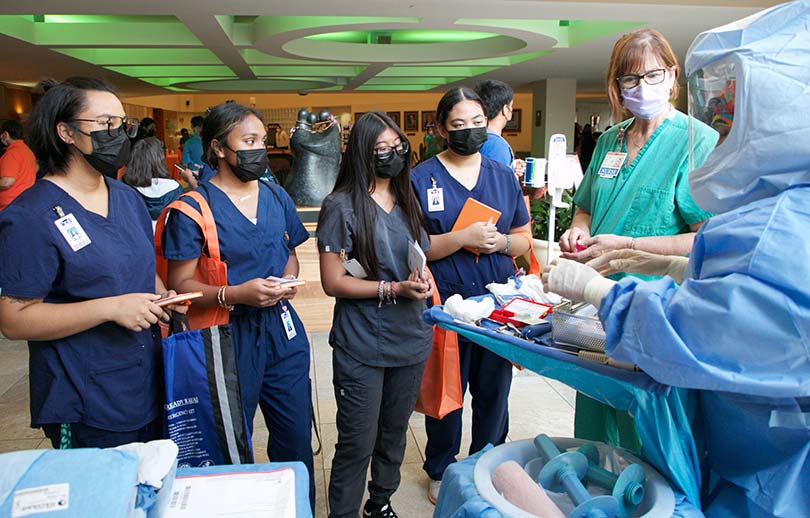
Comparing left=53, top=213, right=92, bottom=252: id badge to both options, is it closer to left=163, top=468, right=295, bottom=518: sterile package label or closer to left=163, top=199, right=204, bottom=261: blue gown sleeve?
left=163, top=199, right=204, bottom=261: blue gown sleeve

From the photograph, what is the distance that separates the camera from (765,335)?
958mm

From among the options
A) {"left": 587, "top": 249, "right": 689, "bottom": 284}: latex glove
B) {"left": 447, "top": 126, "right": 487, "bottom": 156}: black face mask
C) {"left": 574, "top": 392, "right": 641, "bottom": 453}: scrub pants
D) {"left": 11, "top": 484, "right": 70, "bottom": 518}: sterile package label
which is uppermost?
{"left": 447, "top": 126, "right": 487, "bottom": 156}: black face mask

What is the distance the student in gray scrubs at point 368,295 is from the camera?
210 cm

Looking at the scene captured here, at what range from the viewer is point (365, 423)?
6.99 ft

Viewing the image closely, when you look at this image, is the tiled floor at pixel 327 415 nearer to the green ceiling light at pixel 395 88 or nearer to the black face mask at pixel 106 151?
the black face mask at pixel 106 151

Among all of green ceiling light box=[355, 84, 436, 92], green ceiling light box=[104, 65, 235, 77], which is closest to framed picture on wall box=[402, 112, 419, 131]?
green ceiling light box=[355, 84, 436, 92]

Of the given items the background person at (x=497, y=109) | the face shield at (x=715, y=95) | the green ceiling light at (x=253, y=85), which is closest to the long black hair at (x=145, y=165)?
the background person at (x=497, y=109)

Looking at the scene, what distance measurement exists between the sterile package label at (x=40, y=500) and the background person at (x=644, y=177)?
4.48ft

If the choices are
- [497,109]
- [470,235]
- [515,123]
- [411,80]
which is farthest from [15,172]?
[515,123]

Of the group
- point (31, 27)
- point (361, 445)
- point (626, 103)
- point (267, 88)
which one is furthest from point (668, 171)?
point (267, 88)

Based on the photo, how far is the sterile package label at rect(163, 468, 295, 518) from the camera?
1.08m

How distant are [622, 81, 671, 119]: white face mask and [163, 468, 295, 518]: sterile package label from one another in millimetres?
1500

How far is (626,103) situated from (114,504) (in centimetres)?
177

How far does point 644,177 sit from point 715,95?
832 mm
